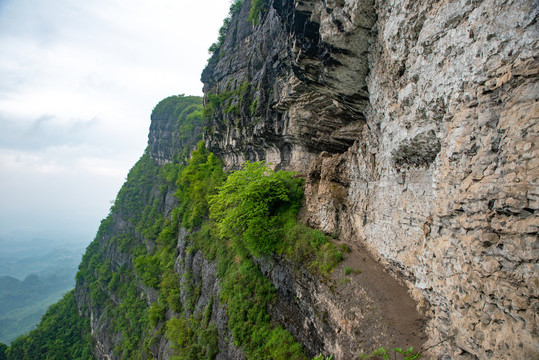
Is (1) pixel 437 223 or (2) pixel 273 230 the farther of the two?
(2) pixel 273 230

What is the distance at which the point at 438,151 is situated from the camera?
595 cm

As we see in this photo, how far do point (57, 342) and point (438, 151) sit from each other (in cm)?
5205

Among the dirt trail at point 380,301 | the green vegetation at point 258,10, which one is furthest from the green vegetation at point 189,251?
the green vegetation at point 258,10

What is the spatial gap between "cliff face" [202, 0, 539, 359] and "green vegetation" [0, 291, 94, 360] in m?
42.7

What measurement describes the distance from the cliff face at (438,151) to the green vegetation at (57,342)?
42704 millimetres

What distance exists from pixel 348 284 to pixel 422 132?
18.2ft

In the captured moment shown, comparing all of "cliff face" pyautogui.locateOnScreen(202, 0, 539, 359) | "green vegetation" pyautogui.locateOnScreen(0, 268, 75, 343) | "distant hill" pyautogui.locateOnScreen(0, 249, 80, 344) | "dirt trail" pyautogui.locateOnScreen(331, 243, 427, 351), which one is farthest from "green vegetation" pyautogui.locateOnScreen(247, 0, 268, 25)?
"distant hill" pyautogui.locateOnScreen(0, 249, 80, 344)

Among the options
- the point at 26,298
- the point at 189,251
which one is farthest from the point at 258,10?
the point at 26,298

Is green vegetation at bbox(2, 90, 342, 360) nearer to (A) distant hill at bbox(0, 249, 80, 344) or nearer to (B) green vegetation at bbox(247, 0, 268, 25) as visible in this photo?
(B) green vegetation at bbox(247, 0, 268, 25)

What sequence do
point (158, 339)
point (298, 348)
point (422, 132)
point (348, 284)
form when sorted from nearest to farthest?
point (422, 132), point (348, 284), point (298, 348), point (158, 339)

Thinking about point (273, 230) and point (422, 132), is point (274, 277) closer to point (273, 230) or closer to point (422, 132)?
point (273, 230)

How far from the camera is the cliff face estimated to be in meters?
3.44

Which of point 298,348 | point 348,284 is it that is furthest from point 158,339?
point 348,284

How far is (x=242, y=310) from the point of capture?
38.5ft
